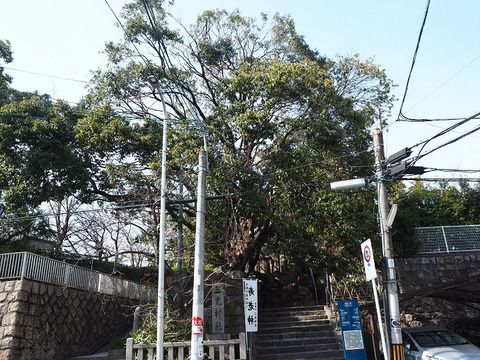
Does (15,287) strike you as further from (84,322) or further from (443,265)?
(443,265)

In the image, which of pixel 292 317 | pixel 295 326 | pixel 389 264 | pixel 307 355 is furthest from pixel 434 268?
pixel 389 264

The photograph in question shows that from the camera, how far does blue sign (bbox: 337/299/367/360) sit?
38.5ft

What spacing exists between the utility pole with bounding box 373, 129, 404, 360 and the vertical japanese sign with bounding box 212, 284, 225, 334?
5.78 meters

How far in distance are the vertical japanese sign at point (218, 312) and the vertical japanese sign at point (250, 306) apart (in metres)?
2.37

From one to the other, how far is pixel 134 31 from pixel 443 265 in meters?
16.3

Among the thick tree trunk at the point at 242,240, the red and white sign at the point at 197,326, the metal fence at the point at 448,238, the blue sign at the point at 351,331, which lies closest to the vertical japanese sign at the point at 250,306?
the red and white sign at the point at 197,326

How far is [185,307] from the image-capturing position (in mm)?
13453

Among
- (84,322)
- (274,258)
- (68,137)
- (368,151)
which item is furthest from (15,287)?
(274,258)

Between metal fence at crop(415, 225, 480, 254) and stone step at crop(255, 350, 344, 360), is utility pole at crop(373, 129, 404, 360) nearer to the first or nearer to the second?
stone step at crop(255, 350, 344, 360)

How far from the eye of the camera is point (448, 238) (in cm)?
1895

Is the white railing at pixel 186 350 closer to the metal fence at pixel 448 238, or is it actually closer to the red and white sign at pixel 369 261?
the red and white sign at pixel 369 261

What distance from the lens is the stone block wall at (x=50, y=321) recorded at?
41.1 ft

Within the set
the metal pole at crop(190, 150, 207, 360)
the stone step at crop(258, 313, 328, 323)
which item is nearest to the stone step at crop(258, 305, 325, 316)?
the stone step at crop(258, 313, 328, 323)

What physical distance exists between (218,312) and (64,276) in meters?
5.97
